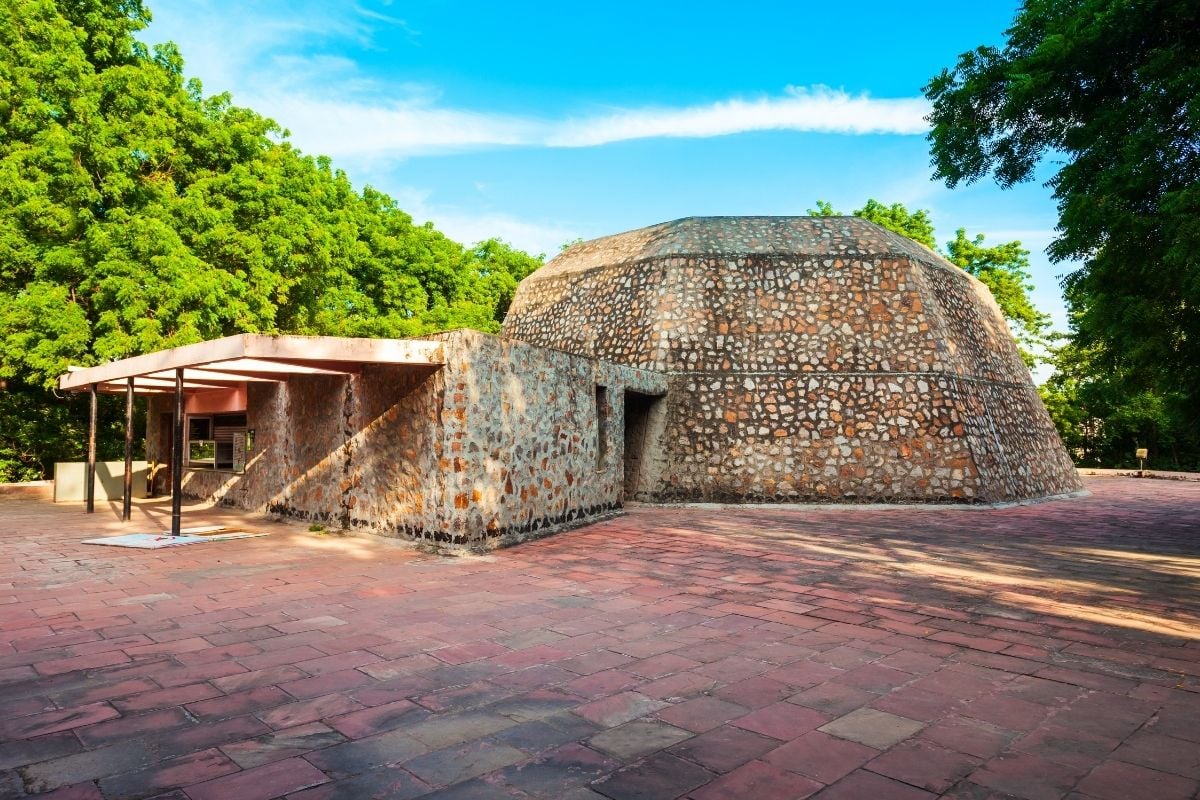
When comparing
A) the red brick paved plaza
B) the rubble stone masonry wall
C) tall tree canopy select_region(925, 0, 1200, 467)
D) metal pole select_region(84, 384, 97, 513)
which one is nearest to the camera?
the red brick paved plaza

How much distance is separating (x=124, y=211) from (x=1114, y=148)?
55.9 feet

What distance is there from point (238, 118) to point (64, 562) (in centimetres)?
1446

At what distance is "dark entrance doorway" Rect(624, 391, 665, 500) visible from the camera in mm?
13008

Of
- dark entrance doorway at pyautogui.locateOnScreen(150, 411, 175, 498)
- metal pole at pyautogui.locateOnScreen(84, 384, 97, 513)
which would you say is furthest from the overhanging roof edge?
dark entrance doorway at pyautogui.locateOnScreen(150, 411, 175, 498)

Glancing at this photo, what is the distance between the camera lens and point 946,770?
2.61m

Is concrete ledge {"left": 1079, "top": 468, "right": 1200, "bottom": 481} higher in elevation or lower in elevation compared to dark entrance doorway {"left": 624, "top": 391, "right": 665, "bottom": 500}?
lower

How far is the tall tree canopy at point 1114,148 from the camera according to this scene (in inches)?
257

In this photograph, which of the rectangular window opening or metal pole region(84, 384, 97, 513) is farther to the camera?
the rectangular window opening

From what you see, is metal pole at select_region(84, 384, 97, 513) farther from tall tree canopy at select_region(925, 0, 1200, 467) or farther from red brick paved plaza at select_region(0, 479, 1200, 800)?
tall tree canopy at select_region(925, 0, 1200, 467)

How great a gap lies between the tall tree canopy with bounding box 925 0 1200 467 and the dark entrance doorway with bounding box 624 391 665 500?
20.9 ft

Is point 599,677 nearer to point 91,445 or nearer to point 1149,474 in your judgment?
point 91,445

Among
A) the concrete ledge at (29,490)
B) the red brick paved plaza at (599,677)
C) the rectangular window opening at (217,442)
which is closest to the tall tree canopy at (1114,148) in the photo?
the red brick paved plaza at (599,677)

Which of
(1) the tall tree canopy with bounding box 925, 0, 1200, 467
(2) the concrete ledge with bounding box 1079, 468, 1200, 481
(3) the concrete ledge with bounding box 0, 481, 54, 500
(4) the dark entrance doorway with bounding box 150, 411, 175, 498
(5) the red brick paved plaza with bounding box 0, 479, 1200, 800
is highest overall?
(1) the tall tree canopy with bounding box 925, 0, 1200, 467

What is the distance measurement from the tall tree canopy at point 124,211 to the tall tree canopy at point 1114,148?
14.2m
